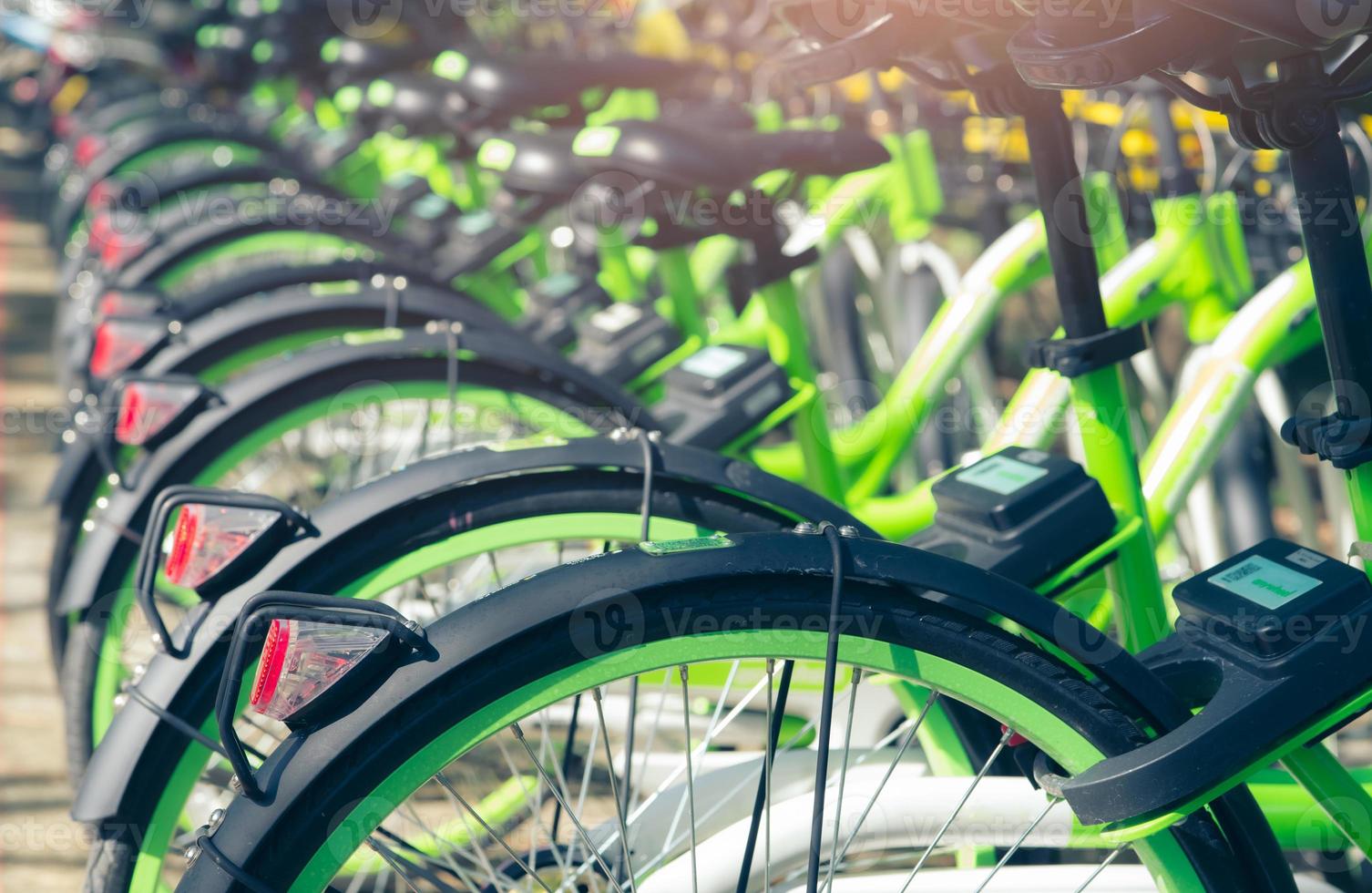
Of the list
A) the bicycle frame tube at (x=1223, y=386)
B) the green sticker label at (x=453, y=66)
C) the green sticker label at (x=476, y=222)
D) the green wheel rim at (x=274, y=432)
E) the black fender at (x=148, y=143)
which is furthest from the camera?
the black fender at (x=148, y=143)

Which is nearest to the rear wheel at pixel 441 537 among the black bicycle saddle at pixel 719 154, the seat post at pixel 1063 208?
the seat post at pixel 1063 208

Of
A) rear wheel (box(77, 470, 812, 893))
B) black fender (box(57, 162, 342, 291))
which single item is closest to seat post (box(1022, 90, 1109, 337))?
rear wheel (box(77, 470, 812, 893))

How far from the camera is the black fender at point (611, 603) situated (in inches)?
44.6

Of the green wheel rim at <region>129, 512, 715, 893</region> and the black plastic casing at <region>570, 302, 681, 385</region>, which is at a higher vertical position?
the black plastic casing at <region>570, 302, 681, 385</region>

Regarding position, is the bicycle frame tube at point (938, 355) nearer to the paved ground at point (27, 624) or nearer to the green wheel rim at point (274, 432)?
the green wheel rim at point (274, 432)

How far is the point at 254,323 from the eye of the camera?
2.68m

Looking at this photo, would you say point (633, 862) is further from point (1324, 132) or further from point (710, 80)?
point (710, 80)

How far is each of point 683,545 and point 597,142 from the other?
1.44 meters

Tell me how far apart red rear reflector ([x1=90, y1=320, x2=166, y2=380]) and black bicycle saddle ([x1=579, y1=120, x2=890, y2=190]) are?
0.93 metres

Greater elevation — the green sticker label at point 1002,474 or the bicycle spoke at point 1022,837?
the green sticker label at point 1002,474

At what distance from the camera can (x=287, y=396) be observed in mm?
2332

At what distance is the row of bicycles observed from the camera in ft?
4.00

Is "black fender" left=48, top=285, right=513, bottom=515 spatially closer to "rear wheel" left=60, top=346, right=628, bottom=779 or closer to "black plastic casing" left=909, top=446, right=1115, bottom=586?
"rear wheel" left=60, top=346, right=628, bottom=779

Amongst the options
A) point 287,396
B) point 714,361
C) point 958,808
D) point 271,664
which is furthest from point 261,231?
point 958,808
